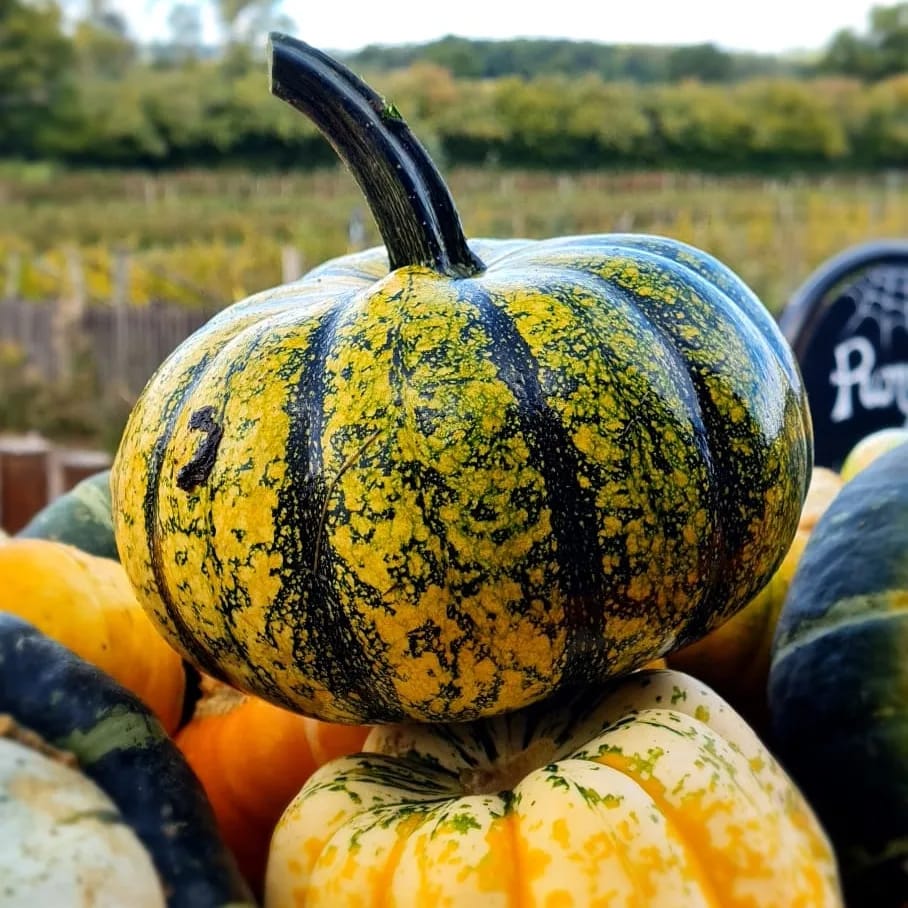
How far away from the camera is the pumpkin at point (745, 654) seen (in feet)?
3.33

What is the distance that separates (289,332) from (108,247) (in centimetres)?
2296

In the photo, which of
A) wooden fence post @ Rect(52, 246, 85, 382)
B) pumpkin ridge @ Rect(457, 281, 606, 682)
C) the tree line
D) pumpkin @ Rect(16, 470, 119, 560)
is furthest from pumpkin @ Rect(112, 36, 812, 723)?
the tree line

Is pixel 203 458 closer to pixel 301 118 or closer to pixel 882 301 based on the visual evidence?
pixel 882 301

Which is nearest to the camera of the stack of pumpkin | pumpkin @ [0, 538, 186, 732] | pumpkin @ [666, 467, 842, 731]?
the stack of pumpkin

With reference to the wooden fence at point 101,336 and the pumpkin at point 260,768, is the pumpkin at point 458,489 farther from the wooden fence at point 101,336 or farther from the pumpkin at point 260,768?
the wooden fence at point 101,336

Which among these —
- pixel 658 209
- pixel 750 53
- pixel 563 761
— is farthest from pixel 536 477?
pixel 750 53

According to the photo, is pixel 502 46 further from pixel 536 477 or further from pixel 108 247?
pixel 108 247

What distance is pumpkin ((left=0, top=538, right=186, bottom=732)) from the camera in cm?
90

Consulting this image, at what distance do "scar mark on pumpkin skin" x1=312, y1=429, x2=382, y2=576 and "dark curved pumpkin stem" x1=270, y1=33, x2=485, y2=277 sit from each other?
0.20m

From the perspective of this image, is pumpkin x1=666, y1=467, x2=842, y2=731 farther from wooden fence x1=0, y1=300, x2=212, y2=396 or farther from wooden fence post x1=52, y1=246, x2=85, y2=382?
wooden fence post x1=52, y1=246, x2=85, y2=382

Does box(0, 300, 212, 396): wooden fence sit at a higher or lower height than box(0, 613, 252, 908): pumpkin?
lower

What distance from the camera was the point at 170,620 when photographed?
0.82m

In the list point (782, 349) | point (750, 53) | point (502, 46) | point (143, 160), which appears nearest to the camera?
point (782, 349)

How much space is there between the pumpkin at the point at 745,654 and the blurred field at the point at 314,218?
1190 centimetres
